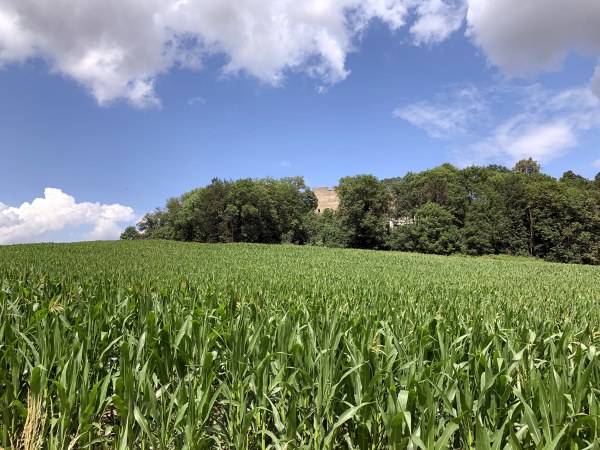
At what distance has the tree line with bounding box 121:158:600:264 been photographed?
192 feet

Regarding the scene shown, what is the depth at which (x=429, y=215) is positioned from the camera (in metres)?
62.5

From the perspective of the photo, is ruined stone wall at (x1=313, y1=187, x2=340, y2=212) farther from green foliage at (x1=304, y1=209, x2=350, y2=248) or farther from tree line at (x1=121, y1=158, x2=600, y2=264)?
green foliage at (x1=304, y1=209, x2=350, y2=248)

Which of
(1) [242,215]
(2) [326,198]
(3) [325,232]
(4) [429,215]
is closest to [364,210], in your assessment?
(3) [325,232]

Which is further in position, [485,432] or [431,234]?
[431,234]

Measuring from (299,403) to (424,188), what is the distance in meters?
74.0

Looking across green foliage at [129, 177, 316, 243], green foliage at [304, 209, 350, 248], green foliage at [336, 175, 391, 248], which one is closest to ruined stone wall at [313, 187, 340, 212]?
green foliage at [304, 209, 350, 248]

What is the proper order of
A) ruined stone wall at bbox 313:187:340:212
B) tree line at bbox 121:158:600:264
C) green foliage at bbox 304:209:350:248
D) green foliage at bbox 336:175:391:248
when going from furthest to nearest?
ruined stone wall at bbox 313:187:340:212, green foliage at bbox 304:209:350:248, green foliage at bbox 336:175:391:248, tree line at bbox 121:158:600:264

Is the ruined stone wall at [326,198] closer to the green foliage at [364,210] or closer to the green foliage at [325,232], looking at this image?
the green foliage at [325,232]

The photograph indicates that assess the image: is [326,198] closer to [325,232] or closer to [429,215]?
[325,232]

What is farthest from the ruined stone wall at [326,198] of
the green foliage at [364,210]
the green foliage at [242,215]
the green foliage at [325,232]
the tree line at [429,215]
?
the green foliage at [364,210]

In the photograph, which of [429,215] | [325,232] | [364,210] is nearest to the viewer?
[429,215]

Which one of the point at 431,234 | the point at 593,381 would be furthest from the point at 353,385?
the point at 431,234

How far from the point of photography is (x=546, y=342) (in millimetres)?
3723

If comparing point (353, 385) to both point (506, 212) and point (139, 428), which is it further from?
point (506, 212)
